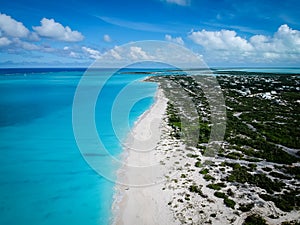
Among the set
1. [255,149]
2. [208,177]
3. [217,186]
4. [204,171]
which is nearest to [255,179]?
[217,186]

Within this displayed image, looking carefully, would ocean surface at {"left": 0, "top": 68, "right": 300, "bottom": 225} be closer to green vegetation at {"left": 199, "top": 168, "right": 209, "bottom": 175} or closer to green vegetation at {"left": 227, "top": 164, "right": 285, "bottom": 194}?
green vegetation at {"left": 199, "top": 168, "right": 209, "bottom": 175}

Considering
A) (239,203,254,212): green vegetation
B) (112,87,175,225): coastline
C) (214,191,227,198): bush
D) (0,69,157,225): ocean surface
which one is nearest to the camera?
(112,87,175,225): coastline

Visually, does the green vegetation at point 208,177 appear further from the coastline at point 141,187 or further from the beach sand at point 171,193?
the coastline at point 141,187

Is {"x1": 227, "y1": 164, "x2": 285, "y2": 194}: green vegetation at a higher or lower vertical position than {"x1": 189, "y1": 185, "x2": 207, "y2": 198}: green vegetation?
higher

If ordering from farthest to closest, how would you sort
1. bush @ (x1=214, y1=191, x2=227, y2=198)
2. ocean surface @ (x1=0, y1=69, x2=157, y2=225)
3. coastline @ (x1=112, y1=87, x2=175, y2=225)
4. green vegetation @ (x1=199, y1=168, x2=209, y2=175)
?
green vegetation @ (x1=199, y1=168, x2=209, y2=175)
bush @ (x1=214, y1=191, x2=227, y2=198)
ocean surface @ (x1=0, y1=69, x2=157, y2=225)
coastline @ (x1=112, y1=87, x2=175, y2=225)

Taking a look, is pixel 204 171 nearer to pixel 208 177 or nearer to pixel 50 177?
pixel 208 177

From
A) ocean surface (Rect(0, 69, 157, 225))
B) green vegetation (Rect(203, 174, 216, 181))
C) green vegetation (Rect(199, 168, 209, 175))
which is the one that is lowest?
ocean surface (Rect(0, 69, 157, 225))

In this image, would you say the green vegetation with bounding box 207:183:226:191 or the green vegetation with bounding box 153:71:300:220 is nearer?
the green vegetation with bounding box 153:71:300:220

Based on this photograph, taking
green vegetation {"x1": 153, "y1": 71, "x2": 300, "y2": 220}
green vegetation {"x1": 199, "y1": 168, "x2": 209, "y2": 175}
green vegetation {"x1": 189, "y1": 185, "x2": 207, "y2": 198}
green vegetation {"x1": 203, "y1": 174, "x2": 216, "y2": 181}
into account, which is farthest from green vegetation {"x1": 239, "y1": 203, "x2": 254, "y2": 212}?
green vegetation {"x1": 199, "y1": 168, "x2": 209, "y2": 175}

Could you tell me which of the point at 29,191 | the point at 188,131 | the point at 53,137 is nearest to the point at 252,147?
→ the point at 188,131
